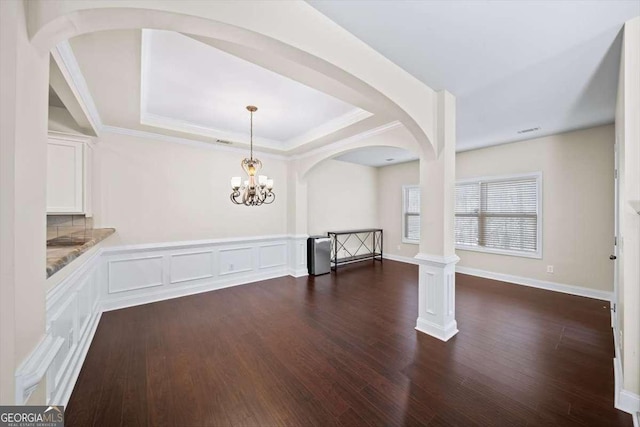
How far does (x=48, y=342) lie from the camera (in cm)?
108

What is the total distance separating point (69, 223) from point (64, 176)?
31.4 inches

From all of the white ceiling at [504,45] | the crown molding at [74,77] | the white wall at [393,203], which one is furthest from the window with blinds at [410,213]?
the crown molding at [74,77]

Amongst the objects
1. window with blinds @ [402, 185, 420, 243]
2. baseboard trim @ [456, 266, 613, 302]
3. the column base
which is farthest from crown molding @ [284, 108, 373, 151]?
baseboard trim @ [456, 266, 613, 302]

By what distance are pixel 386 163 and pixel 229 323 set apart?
539 centimetres

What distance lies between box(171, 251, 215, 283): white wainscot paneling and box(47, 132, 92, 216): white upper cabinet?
1.46 m

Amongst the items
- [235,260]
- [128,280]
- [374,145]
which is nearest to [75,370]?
[128,280]

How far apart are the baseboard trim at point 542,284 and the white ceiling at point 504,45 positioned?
107 inches

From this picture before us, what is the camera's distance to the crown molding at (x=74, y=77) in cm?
176

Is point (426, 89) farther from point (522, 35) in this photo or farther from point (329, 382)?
point (329, 382)

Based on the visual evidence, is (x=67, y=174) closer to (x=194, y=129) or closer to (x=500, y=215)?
(x=194, y=129)

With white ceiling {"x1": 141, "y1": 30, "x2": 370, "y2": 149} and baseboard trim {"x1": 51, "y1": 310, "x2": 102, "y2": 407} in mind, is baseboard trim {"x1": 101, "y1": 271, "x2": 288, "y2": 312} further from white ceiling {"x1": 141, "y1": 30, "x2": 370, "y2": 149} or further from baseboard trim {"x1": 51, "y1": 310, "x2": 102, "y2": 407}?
white ceiling {"x1": 141, "y1": 30, "x2": 370, "y2": 149}

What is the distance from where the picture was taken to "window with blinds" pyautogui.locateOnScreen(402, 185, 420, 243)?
6.39 meters

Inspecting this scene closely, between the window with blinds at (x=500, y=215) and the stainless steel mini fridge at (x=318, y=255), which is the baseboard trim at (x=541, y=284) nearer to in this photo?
the window with blinds at (x=500, y=215)

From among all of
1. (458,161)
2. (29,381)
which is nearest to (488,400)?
(29,381)
